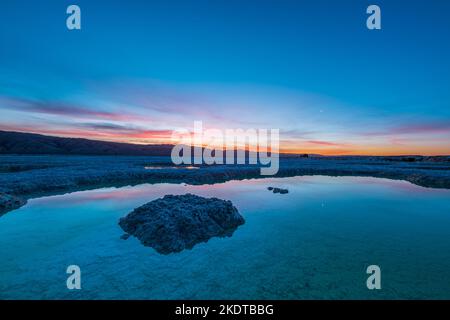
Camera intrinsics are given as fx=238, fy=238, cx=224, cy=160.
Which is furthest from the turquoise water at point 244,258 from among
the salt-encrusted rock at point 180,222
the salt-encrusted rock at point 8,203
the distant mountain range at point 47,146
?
the distant mountain range at point 47,146

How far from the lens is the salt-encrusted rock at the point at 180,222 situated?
9.56 meters

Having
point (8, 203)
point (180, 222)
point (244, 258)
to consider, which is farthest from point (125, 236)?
point (8, 203)

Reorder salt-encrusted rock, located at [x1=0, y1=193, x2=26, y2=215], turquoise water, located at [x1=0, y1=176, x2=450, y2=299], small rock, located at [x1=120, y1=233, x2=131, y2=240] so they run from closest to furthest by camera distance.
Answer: turquoise water, located at [x1=0, y1=176, x2=450, y2=299], small rock, located at [x1=120, y1=233, x2=131, y2=240], salt-encrusted rock, located at [x1=0, y1=193, x2=26, y2=215]

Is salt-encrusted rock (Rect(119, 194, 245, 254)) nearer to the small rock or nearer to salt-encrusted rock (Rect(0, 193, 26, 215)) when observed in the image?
the small rock

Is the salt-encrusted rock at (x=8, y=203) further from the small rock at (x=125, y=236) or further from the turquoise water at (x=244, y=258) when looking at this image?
the small rock at (x=125, y=236)

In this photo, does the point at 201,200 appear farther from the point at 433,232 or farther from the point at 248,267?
the point at 433,232

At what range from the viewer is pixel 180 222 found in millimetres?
10445

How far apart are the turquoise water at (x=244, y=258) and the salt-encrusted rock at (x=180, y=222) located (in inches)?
19.9

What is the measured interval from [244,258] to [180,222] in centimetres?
338

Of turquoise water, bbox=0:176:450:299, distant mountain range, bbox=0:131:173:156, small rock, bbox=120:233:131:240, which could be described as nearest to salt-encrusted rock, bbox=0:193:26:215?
turquoise water, bbox=0:176:450:299

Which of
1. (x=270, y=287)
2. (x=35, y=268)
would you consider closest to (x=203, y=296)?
(x=270, y=287)

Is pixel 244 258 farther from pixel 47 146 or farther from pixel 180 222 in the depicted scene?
pixel 47 146

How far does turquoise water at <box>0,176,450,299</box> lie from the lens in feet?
21.1

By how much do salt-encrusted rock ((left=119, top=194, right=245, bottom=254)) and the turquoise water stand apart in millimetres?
506
